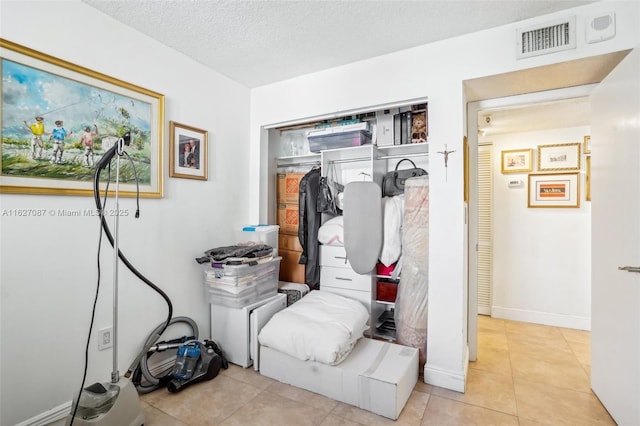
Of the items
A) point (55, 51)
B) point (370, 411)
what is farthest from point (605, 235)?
point (55, 51)

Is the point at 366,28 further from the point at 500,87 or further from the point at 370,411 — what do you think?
the point at 370,411

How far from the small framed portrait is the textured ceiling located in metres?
0.62

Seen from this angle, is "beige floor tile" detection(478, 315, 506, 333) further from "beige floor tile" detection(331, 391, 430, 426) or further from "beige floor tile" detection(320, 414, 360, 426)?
"beige floor tile" detection(320, 414, 360, 426)

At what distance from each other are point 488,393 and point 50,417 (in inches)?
107

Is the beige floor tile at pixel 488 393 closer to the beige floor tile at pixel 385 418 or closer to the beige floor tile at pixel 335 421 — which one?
the beige floor tile at pixel 385 418

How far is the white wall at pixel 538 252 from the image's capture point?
3365 mm

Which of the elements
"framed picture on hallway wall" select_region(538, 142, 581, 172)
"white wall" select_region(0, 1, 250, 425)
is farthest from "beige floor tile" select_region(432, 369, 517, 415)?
"framed picture on hallway wall" select_region(538, 142, 581, 172)

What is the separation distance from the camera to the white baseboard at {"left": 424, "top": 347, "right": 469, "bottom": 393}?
6.97ft

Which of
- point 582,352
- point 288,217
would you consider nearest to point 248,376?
point 288,217

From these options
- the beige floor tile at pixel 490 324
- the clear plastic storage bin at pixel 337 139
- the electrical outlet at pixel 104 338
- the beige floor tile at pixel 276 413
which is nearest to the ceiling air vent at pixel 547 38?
the clear plastic storage bin at pixel 337 139

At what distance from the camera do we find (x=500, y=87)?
7.41ft

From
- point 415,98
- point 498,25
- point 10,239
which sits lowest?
point 10,239

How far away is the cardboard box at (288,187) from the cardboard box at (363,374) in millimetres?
1552

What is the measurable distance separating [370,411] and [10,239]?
2244 mm
